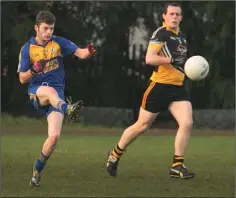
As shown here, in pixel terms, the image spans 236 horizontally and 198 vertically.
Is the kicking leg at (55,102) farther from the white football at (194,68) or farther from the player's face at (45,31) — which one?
the white football at (194,68)

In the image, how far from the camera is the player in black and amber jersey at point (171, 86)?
27.0ft

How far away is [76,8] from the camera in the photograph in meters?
24.1

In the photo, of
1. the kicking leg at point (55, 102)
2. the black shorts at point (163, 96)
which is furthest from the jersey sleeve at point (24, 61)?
the black shorts at point (163, 96)

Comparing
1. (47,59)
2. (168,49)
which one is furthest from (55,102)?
(168,49)

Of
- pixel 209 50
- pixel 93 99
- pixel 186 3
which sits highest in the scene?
pixel 186 3

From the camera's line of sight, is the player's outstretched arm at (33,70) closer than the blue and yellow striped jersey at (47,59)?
Yes

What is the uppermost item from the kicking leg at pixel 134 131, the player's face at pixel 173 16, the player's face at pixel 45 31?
the player's face at pixel 173 16

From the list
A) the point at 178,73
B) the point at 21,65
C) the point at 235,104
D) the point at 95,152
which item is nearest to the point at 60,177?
the point at 21,65

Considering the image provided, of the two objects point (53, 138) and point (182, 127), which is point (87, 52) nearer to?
point (53, 138)

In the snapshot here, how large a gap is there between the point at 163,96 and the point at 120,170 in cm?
136

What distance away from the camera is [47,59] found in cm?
779

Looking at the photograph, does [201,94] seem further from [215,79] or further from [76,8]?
[76,8]

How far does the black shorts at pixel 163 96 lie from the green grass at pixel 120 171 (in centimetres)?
91

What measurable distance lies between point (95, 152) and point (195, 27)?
12586mm
